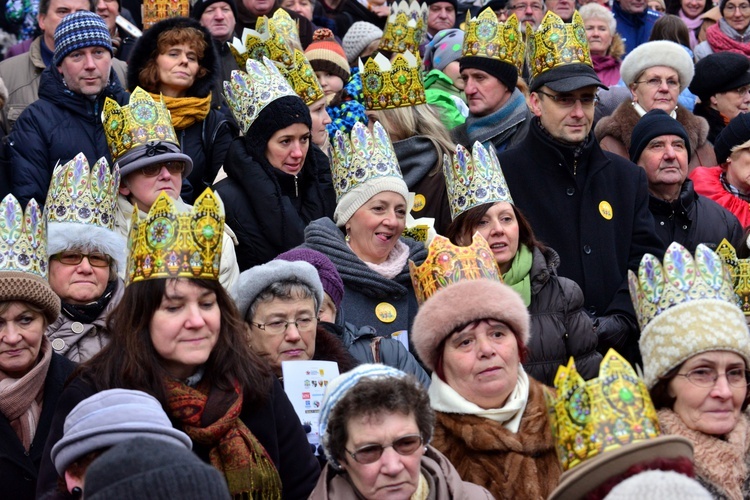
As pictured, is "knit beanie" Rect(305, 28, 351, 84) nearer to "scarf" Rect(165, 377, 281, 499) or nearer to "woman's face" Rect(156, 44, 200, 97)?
"woman's face" Rect(156, 44, 200, 97)

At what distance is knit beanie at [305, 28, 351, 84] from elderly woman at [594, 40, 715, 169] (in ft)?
6.13

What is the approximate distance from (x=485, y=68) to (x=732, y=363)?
3.94m

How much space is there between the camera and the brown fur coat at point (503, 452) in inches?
224

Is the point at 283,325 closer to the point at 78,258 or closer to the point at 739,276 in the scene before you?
the point at 78,258

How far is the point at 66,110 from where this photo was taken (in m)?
8.31

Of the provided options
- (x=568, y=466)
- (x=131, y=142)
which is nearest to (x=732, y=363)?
(x=568, y=466)

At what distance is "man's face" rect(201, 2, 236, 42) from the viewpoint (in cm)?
1053

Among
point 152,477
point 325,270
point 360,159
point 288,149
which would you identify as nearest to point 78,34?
point 288,149

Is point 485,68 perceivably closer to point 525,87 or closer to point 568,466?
point 525,87

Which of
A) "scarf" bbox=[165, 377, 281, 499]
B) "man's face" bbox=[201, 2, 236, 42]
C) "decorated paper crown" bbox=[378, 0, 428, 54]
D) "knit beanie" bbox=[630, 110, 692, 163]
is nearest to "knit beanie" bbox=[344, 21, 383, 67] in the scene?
"decorated paper crown" bbox=[378, 0, 428, 54]

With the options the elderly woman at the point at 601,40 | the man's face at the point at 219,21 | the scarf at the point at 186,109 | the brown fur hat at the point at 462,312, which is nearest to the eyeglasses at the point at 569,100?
the scarf at the point at 186,109

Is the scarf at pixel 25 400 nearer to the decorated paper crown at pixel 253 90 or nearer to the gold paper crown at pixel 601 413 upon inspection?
the gold paper crown at pixel 601 413

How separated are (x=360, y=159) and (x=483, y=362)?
2168mm

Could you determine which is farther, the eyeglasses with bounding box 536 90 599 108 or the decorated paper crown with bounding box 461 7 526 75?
the decorated paper crown with bounding box 461 7 526 75
